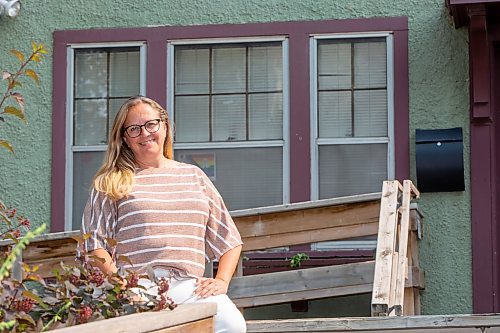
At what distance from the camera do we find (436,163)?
690 centimetres

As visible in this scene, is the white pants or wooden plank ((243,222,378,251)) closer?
the white pants

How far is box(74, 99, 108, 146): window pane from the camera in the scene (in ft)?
24.7

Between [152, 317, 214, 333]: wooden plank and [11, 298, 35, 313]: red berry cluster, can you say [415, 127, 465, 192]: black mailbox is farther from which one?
[11, 298, 35, 313]: red berry cluster

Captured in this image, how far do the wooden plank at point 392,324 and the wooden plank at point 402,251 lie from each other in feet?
1.96

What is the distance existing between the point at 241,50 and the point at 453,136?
5.48 feet

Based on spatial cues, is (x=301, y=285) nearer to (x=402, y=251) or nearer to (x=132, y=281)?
(x=402, y=251)

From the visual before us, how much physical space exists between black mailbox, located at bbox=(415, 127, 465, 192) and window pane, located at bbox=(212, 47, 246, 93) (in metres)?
1.40

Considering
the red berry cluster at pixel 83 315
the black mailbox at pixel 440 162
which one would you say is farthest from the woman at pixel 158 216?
the black mailbox at pixel 440 162

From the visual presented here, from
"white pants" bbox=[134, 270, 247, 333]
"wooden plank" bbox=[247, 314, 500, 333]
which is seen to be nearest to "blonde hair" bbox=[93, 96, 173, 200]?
"white pants" bbox=[134, 270, 247, 333]

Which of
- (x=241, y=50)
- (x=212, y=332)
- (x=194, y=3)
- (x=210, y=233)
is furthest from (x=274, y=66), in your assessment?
(x=212, y=332)

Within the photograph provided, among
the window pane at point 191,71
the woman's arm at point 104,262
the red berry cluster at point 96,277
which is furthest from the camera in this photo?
the window pane at point 191,71

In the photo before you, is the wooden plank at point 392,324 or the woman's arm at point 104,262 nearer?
the woman's arm at point 104,262

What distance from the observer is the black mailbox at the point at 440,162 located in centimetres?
687

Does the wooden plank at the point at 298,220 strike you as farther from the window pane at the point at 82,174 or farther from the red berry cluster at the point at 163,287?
the red berry cluster at the point at 163,287
